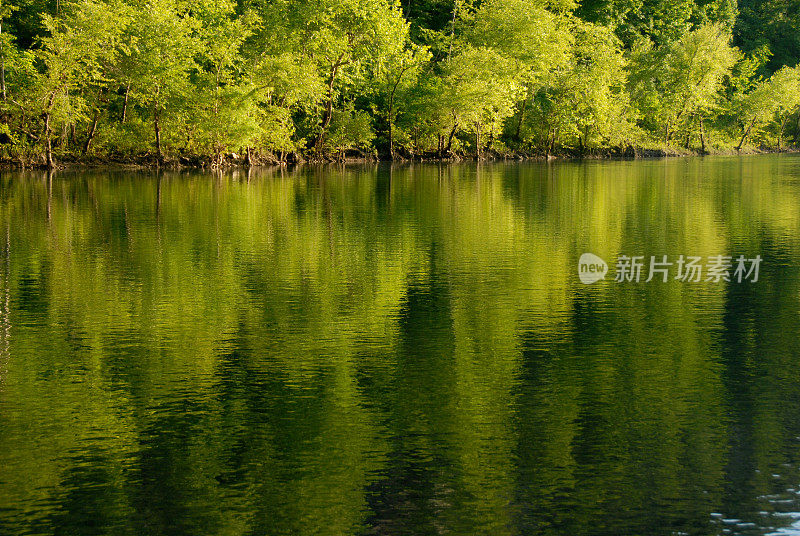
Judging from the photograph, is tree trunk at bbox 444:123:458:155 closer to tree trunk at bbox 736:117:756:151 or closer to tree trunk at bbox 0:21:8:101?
tree trunk at bbox 0:21:8:101

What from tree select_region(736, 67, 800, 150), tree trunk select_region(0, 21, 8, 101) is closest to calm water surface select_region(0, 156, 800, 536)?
tree trunk select_region(0, 21, 8, 101)

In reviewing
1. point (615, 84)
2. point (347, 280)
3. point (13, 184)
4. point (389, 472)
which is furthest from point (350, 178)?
point (615, 84)

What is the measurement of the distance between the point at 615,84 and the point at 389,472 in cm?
6637

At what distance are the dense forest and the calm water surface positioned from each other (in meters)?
26.1

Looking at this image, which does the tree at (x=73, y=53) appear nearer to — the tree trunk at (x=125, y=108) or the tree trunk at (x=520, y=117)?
the tree trunk at (x=125, y=108)

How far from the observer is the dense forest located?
40.0 metres

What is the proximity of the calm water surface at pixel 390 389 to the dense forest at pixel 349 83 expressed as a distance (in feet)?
85.7

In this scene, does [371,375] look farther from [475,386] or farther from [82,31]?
[82,31]

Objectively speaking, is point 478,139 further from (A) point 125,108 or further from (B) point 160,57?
(A) point 125,108

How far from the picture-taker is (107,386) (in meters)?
7.46

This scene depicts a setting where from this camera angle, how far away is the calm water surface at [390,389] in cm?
508

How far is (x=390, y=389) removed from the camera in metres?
7.30

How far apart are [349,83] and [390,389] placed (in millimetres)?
46850

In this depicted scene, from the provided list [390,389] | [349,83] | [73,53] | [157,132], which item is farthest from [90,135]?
[390,389]
